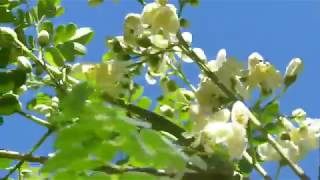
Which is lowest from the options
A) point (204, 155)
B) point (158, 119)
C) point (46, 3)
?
point (204, 155)

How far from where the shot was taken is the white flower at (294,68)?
3.30 feet

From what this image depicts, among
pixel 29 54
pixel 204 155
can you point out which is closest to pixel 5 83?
pixel 29 54

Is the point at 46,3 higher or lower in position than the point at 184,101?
higher

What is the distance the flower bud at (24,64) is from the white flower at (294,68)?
43 centimetres

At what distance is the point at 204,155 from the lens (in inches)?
32.3

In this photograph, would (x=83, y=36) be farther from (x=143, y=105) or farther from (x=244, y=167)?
(x=244, y=167)

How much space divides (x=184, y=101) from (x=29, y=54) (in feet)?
0.95

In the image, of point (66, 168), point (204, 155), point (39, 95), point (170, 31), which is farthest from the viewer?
point (39, 95)

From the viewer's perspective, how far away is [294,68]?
1.01 m

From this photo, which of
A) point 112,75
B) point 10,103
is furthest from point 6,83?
point 112,75

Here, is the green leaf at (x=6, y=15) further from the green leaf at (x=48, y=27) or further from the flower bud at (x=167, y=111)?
the flower bud at (x=167, y=111)

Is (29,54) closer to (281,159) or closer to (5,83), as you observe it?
(5,83)

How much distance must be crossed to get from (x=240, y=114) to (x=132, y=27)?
28cm

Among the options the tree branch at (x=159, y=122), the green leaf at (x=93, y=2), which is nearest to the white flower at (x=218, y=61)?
the tree branch at (x=159, y=122)
